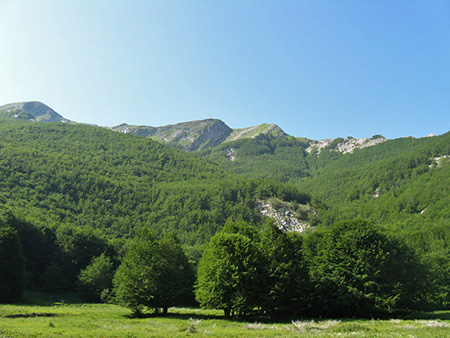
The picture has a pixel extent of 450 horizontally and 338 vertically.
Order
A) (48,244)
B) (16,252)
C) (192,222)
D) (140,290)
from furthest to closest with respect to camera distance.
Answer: (192,222), (48,244), (16,252), (140,290)

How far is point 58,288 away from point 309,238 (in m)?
69.0

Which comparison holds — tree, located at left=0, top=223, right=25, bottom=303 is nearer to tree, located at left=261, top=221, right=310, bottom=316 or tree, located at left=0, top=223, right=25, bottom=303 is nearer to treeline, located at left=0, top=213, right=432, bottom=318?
treeline, located at left=0, top=213, right=432, bottom=318

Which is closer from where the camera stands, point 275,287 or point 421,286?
point 275,287

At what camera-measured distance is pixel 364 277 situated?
1769 inches

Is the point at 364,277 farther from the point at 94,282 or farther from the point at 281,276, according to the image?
the point at 94,282

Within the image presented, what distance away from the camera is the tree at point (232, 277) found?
41.5 meters

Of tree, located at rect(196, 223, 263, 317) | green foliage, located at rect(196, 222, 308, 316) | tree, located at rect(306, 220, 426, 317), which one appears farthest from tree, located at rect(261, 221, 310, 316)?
tree, located at rect(306, 220, 426, 317)

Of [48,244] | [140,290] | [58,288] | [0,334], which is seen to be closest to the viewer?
[0,334]

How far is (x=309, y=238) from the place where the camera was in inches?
2650

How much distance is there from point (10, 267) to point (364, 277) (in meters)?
69.7

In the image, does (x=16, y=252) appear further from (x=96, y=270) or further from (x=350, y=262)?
(x=350, y=262)

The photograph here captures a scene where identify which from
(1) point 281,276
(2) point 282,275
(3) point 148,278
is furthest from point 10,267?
(2) point 282,275

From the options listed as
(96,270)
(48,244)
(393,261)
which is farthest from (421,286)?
(48,244)

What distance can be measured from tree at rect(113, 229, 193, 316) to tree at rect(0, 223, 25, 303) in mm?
27241
